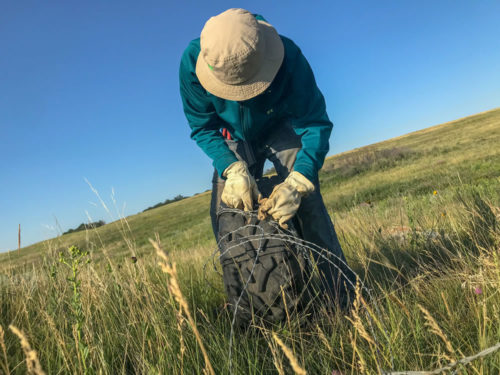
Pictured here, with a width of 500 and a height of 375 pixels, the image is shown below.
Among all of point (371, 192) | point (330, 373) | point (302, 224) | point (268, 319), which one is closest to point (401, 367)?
point (330, 373)

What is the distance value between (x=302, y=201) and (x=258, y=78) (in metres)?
0.95

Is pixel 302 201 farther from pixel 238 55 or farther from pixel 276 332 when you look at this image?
pixel 238 55

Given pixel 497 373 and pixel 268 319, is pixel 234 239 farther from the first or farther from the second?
pixel 497 373

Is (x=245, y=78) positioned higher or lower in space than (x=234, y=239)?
higher

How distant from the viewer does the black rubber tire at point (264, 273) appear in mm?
1912

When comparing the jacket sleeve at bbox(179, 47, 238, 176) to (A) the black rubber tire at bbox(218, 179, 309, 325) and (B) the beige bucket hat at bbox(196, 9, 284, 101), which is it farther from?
(A) the black rubber tire at bbox(218, 179, 309, 325)

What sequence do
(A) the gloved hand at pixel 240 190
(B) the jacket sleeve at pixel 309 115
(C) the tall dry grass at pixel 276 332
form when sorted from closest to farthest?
1. (C) the tall dry grass at pixel 276 332
2. (A) the gloved hand at pixel 240 190
3. (B) the jacket sleeve at pixel 309 115

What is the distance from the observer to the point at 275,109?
253cm

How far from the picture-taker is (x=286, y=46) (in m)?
2.40

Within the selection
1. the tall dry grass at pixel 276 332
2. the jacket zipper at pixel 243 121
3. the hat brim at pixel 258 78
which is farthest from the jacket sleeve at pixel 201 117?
the tall dry grass at pixel 276 332

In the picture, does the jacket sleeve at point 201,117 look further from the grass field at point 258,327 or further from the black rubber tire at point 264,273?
the grass field at point 258,327

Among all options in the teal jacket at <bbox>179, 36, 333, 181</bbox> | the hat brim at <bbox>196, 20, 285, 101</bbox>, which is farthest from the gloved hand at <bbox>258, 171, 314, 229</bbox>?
the hat brim at <bbox>196, 20, 285, 101</bbox>

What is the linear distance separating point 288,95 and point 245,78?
18.5 inches

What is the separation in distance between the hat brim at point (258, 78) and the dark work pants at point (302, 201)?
596mm
